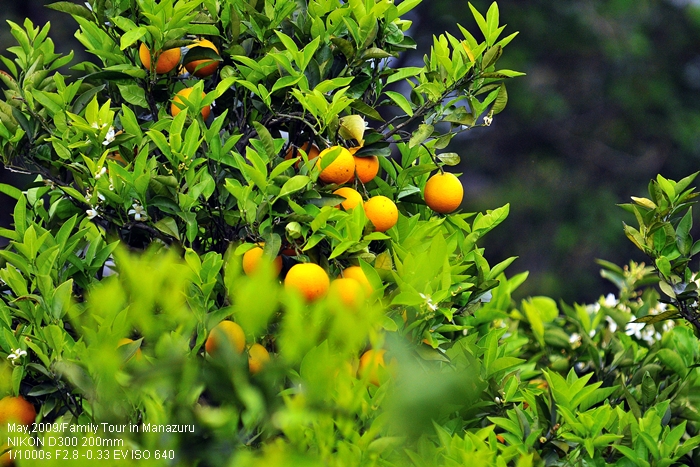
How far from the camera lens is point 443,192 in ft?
5.27

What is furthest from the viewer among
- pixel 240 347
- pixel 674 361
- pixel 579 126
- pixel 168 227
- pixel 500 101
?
pixel 579 126

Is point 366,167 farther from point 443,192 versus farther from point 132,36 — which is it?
point 132,36

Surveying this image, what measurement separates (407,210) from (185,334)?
0.70m

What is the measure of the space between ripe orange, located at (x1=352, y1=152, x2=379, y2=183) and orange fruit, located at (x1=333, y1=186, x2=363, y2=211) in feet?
0.23

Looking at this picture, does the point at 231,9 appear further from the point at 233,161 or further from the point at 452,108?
the point at 452,108

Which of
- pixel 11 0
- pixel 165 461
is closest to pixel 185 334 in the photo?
pixel 165 461

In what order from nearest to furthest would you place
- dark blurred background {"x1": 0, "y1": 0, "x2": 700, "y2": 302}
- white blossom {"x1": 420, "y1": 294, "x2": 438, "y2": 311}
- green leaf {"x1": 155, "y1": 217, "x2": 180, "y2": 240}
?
white blossom {"x1": 420, "y1": 294, "x2": 438, "y2": 311}, green leaf {"x1": 155, "y1": 217, "x2": 180, "y2": 240}, dark blurred background {"x1": 0, "y1": 0, "x2": 700, "y2": 302}

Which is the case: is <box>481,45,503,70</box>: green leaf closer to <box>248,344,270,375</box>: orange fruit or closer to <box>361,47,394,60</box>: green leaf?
<box>361,47,394,60</box>: green leaf

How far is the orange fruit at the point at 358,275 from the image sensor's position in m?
1.36

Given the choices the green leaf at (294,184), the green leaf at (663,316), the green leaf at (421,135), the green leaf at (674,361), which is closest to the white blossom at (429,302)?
the green leaf at (294,184)

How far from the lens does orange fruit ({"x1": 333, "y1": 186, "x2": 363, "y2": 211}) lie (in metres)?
1.48

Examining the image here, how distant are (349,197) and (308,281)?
22cm

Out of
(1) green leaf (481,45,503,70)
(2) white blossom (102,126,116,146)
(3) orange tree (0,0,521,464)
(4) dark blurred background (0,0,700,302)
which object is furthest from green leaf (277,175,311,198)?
(4) dark blurred background (0,0,700,302)

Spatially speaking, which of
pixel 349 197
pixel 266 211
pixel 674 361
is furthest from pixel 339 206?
pixel 674 361
